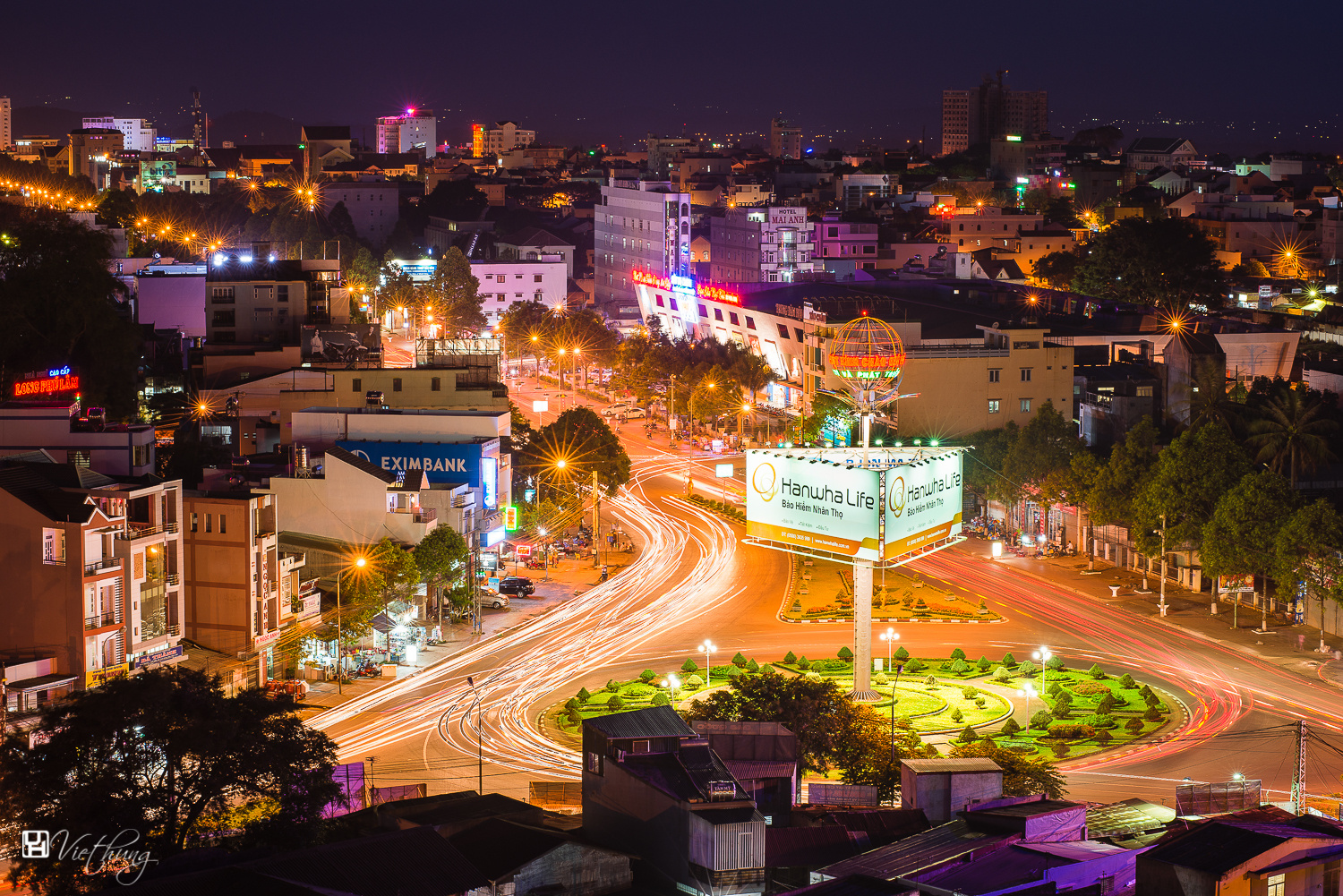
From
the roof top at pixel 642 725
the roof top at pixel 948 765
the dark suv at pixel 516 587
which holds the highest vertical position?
the roof top at pixel 642 725

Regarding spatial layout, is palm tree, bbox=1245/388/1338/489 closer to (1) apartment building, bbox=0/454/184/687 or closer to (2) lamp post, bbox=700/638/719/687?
(2) lamp post, bbox=700/638/719/687

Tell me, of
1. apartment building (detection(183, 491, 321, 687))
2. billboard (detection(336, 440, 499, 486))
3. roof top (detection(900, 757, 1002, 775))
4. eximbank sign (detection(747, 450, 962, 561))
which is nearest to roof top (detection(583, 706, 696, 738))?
roof top (detection(900, 757, 1002, 775))

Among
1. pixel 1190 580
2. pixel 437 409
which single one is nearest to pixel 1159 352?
pixel 1190 580

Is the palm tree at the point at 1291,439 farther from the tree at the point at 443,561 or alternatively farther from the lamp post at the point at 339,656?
the lamp post at the point at 339,656

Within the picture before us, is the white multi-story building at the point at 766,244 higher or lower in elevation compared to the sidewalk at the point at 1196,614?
higher

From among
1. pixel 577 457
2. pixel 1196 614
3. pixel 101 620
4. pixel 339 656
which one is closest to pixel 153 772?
pixel 101 620

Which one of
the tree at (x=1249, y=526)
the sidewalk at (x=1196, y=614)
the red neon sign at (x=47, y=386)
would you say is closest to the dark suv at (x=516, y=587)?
the red neon sign at (x=47, y=386)

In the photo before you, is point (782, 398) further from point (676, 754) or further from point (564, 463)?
point (676, 754)
